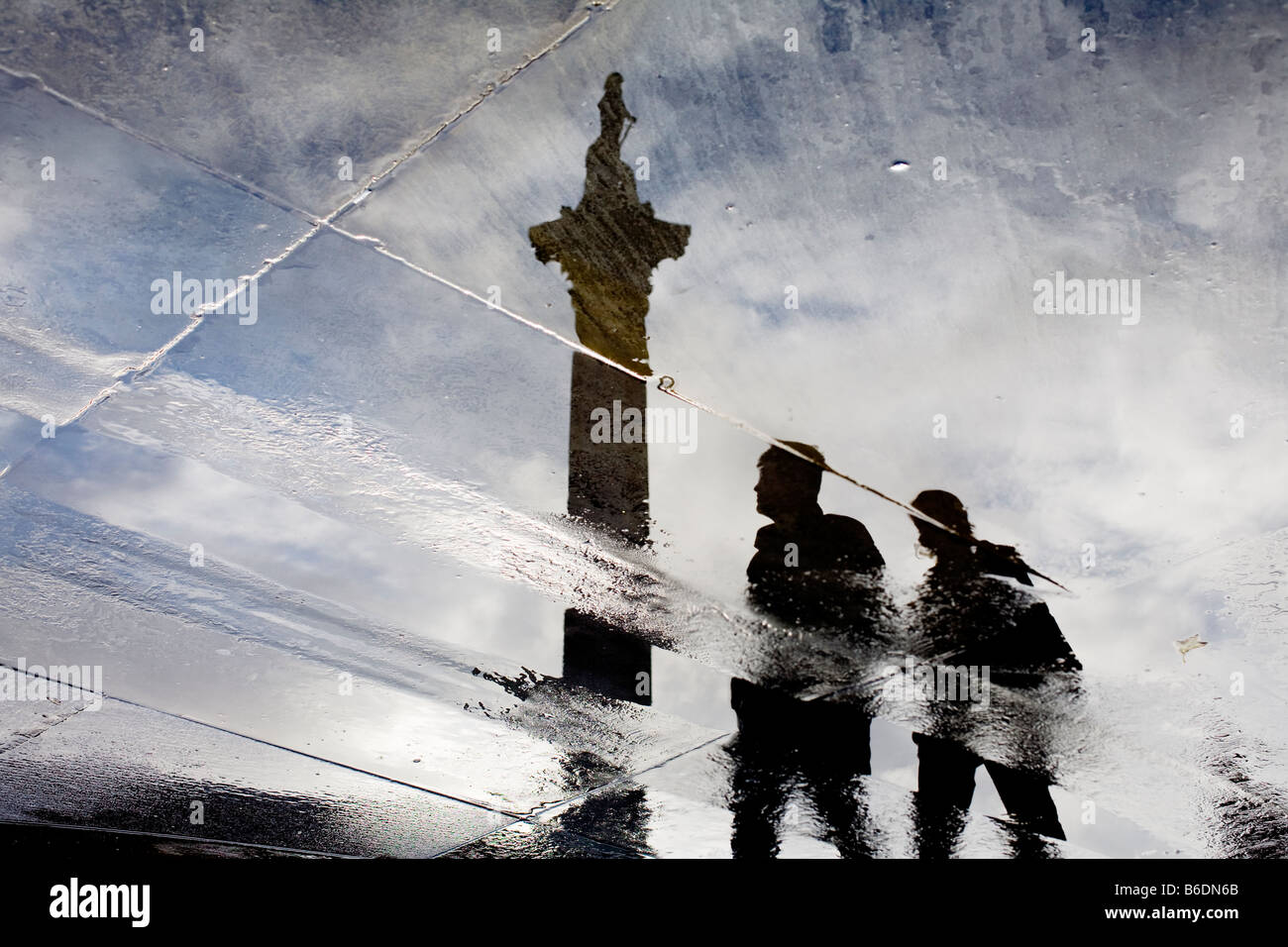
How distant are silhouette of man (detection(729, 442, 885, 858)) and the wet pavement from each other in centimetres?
2

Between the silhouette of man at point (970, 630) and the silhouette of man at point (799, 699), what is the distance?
210 millimetres

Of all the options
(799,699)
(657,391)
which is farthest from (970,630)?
(657,391)

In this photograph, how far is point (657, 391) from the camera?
7.36ft

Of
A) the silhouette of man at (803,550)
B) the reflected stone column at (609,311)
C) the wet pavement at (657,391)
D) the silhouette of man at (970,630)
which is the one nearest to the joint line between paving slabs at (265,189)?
the wet pavement at (657,391)

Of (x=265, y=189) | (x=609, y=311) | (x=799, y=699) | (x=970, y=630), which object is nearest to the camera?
(x=265, y=189)

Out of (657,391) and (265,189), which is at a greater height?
(265,189)

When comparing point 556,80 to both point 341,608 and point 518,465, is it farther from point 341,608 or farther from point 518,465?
point 341,608

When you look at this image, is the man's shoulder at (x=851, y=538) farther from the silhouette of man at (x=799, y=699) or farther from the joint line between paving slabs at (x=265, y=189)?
the joint line between paving slabs at (x=265, y=189)

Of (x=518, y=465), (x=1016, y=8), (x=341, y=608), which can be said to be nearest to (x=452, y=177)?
(x=518, y=465)

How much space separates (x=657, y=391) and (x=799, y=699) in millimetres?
1487

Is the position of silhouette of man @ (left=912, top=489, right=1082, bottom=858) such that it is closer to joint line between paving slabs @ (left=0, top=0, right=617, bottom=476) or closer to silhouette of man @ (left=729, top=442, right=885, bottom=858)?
silhouette of man @ (left=729, top=442, right=885, bottom=858)

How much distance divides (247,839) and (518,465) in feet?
10.0

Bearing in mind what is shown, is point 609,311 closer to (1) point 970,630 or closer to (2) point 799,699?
(1) point 970,630
